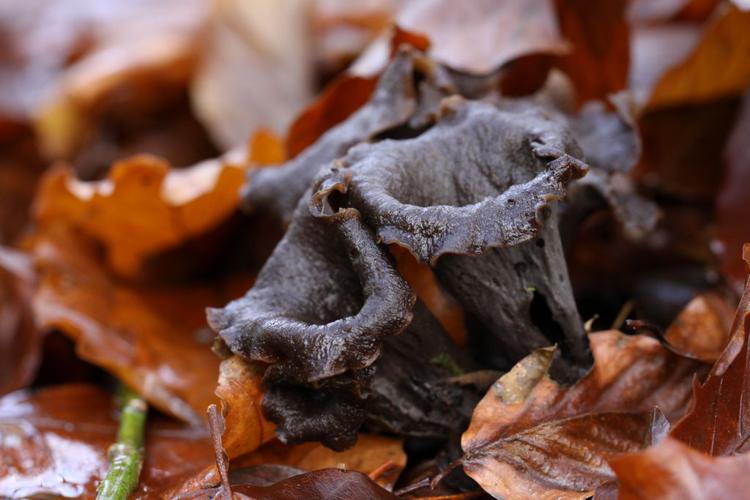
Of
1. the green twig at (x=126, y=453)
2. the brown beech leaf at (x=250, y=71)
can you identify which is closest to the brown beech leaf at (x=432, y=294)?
the green twig at (x=126, y=453)

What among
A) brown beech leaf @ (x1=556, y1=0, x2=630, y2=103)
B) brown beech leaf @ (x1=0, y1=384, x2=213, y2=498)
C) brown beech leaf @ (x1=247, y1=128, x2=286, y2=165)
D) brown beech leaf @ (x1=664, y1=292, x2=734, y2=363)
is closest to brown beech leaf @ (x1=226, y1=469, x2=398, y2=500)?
brown beech leaf @ (x1=0, y1=384, x2=213, y2=498)

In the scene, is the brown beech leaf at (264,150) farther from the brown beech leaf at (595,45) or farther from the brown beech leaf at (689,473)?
the brown beech leaf at (689,473)

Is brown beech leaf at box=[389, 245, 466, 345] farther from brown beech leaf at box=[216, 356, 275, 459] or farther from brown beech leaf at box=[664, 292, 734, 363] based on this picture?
brown beech leaf at box=[664, 292, 734, 363]

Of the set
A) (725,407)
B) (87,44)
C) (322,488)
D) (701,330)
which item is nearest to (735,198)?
(701,330)

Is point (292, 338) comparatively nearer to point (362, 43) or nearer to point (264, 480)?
point (264, 480)

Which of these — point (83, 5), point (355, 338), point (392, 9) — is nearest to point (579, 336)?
point (355, 338)

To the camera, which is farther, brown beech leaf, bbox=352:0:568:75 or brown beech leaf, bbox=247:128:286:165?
brown beech leaf, bbox=247:128:286:165
